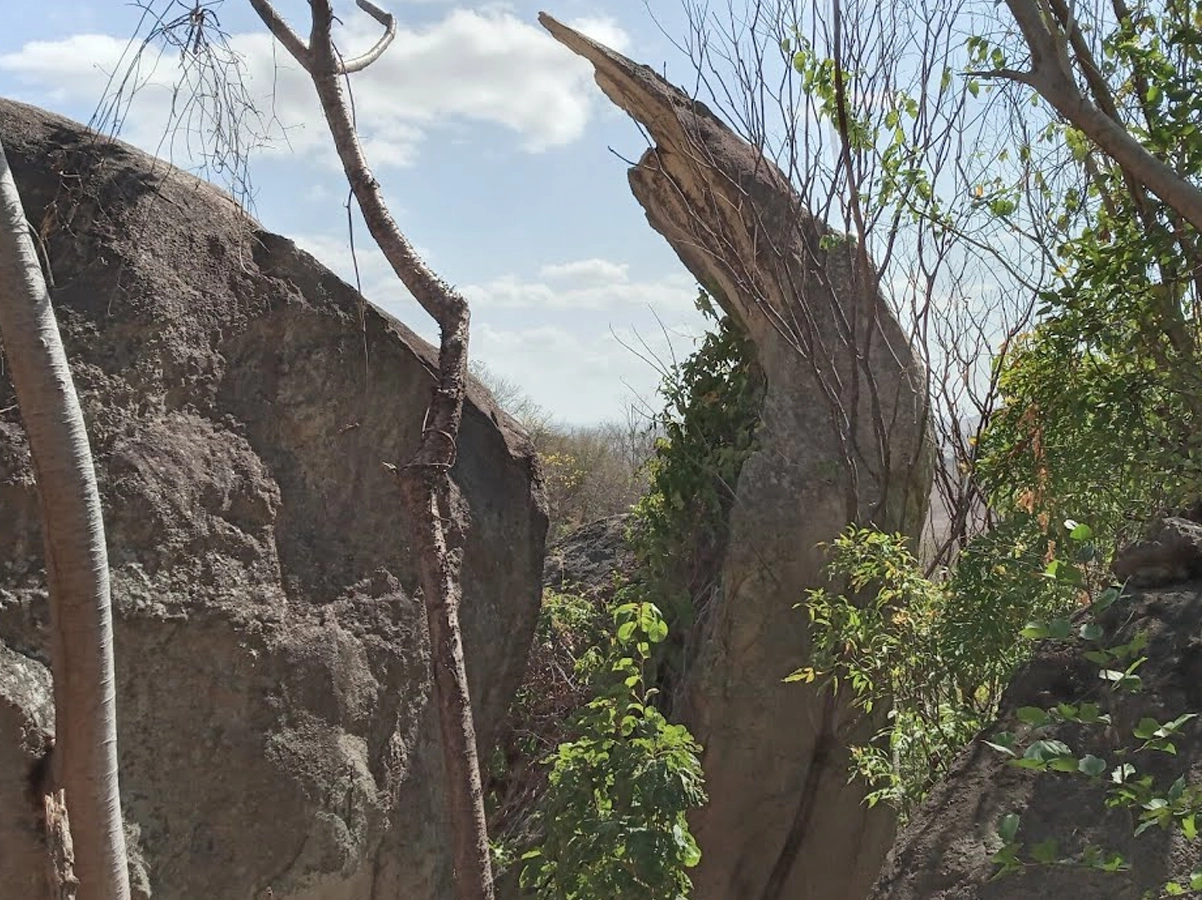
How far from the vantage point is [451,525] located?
4812mm

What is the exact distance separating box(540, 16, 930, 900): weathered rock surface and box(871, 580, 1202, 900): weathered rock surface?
3012 millimetres

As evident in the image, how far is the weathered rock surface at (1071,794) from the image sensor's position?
2.62 m

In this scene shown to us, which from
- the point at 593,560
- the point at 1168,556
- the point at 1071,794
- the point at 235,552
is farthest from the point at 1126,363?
the point at 593,560

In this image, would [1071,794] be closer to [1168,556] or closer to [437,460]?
[1168,556]

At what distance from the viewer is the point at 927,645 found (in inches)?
171

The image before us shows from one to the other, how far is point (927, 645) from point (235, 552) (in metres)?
2.40

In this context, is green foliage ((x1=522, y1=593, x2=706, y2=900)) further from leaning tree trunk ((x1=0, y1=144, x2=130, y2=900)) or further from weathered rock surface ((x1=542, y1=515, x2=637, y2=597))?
weathered rock surface ((x1=542, y1=515, x2=637, y2=597))

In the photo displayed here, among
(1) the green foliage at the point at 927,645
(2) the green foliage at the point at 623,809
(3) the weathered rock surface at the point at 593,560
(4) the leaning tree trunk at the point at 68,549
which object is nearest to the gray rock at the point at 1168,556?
(1) the green foliage at the point at 927,645

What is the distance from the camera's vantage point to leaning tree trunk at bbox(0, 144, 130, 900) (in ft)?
9.41

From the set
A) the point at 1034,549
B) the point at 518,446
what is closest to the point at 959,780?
the point at 1034,549

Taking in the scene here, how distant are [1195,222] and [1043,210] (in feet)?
10.4

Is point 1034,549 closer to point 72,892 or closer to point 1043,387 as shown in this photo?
point 1043,387

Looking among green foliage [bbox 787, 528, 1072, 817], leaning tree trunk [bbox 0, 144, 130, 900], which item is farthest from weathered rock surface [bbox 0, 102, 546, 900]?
green foliage [bbox 787, 528, 1072, 817]

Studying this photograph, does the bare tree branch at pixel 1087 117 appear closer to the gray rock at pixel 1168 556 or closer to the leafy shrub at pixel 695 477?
the gray rock at pixel 1168 556
